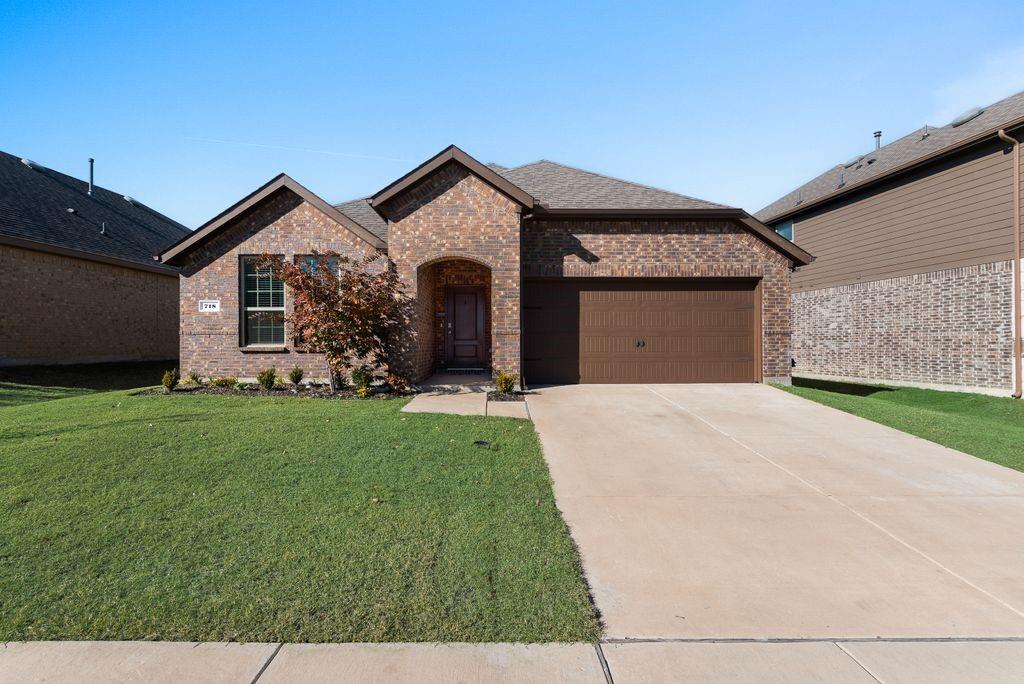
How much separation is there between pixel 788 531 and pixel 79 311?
19.9m

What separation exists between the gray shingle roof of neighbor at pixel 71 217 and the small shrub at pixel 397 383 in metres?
12.3

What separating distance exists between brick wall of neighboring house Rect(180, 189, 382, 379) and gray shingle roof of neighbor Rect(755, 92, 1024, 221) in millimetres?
15474

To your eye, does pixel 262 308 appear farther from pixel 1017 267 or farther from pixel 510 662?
pixel 1017 267

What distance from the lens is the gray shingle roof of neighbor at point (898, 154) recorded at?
1283cm

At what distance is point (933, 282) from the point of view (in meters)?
13.1

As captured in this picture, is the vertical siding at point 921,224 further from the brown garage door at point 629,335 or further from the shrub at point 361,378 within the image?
the shrub at point 361,378

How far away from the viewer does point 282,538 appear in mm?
3566

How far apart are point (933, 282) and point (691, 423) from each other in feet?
34.8

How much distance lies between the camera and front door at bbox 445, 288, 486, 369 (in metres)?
13.6

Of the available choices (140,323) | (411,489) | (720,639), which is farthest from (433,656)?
(140,323)

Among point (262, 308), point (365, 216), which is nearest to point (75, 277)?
point (262, 308)

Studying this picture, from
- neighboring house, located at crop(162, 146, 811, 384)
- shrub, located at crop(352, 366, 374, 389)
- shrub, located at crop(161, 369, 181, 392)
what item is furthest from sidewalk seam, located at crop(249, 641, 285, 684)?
shrub, located at crop(161, 369, 181, 392)

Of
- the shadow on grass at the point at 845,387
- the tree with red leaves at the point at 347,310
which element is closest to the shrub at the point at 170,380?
the tree with red leaves at the point at 347,310

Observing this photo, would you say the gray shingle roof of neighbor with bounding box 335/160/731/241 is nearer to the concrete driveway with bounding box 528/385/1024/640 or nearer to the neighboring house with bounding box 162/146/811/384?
the neighboring house with bounding box 162/146/811/384
